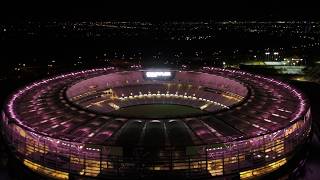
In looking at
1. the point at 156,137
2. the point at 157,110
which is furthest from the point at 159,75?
the point at 156,137

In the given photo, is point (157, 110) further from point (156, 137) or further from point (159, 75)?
point (156, 137)

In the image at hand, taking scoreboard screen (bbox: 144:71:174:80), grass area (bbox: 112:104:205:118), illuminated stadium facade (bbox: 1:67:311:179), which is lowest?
grass area (bbox: 112:104:205:118)

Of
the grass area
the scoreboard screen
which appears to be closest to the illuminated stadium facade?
the grass area

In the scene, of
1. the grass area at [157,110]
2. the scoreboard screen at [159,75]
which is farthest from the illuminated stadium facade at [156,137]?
the scoreboard screen at [159,75]

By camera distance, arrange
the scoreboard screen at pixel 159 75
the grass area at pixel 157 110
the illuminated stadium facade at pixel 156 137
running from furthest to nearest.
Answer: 1. the scoreboard screen at pixel 159 75
2. the grass area at pixel 157 110
3. the illuminated stadium facade at pixel 156 137

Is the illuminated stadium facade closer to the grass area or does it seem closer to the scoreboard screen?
the grass area

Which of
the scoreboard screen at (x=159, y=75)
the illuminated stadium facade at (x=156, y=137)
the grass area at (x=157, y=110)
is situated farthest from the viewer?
the scoreboard screen at (x=159, y=75)

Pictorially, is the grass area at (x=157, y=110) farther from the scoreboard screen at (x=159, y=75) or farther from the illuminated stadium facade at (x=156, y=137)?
the illuminated stadium facade at (x=156, y=137)

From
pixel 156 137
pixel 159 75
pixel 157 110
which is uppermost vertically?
pixel 159 75

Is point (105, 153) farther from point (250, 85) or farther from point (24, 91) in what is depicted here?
point (250, 85)
